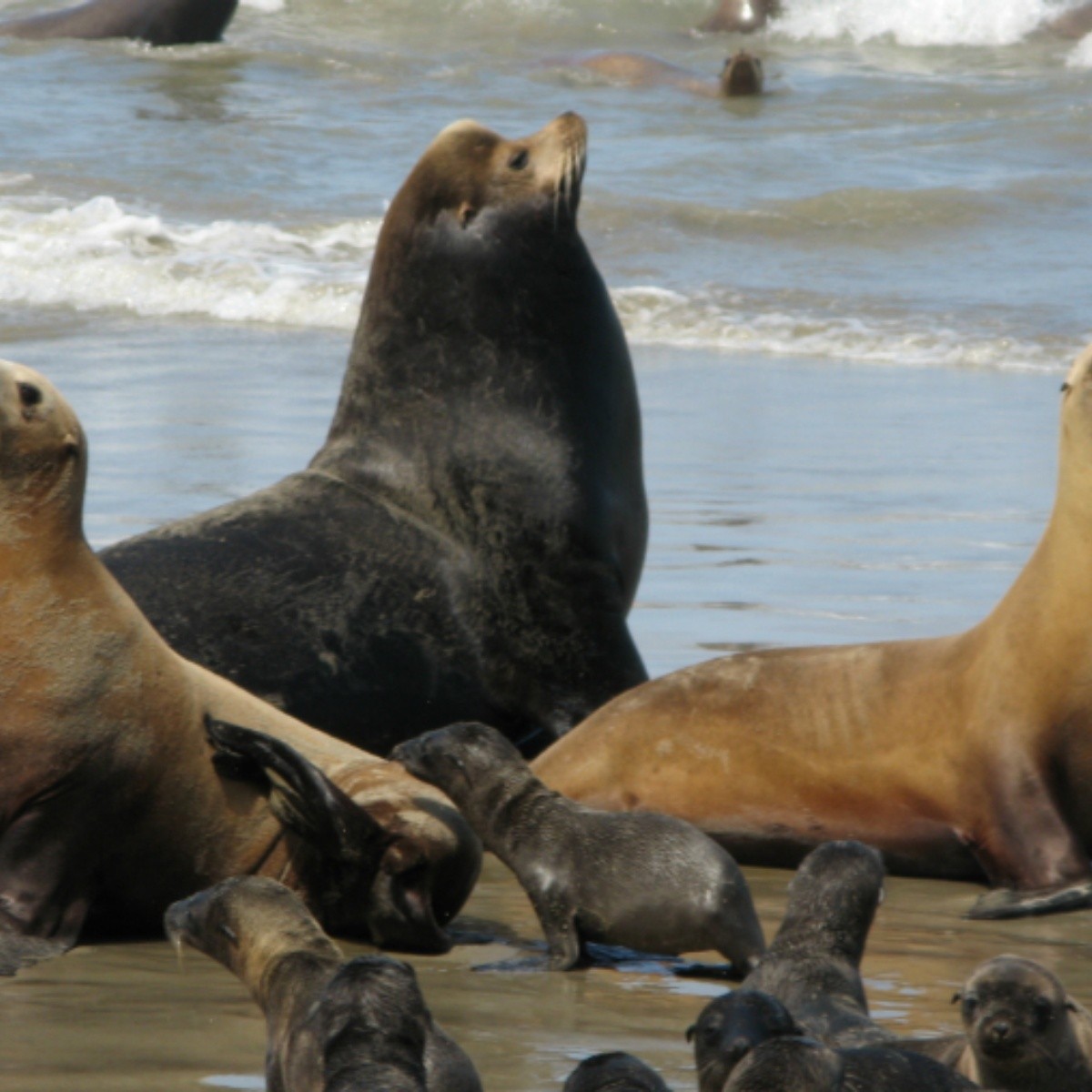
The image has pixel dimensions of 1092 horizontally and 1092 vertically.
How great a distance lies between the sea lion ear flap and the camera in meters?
4.70

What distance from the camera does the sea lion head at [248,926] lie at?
3715 millimetres

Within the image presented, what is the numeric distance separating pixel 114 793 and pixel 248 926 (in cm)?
96

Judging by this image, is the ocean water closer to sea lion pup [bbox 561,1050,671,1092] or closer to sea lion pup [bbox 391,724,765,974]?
sea lion pup [bbox 391,724,765,974]

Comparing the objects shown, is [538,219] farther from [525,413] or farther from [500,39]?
[500,39]

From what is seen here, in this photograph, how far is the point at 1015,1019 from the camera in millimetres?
3564

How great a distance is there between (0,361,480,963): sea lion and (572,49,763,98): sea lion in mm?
20205

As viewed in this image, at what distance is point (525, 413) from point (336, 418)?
567mm

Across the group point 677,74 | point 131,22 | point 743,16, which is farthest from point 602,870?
point 743,16

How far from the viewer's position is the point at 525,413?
6.69 metres

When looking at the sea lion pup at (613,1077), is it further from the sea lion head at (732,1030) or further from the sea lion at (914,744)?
the sea lion at (914,744)

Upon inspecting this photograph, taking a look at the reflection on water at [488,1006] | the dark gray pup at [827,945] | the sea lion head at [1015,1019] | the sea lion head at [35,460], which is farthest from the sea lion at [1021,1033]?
the sea lion head at [35,460]

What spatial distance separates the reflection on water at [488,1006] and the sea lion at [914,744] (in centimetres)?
38

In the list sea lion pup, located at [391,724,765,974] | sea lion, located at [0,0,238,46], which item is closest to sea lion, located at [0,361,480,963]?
sea lion pup, located at [391,724,765,974]

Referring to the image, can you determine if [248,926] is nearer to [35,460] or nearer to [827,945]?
[827,945]
